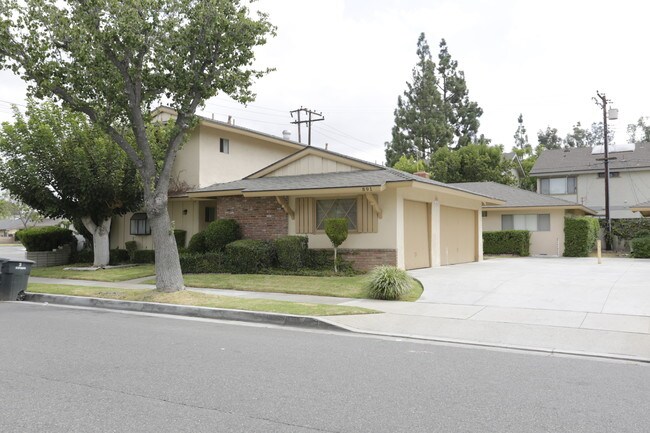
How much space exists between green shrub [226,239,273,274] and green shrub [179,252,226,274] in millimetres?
326

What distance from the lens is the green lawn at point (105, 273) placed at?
17391 millimetres

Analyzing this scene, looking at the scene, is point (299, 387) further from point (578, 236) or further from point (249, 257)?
point (578, 236)

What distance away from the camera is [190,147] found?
21.7 m

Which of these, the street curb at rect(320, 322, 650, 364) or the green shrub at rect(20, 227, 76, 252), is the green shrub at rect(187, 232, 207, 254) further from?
the street curb at rect(320, 322, 650, 364)

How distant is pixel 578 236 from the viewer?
2686 cm

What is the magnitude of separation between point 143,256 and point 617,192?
3184cm

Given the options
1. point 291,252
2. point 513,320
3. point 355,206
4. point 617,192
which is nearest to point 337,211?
point 355,206

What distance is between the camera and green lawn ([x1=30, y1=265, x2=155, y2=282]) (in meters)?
17.4

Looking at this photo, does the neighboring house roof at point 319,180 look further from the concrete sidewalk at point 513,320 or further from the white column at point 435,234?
the concrete sidewalk at point 513,320

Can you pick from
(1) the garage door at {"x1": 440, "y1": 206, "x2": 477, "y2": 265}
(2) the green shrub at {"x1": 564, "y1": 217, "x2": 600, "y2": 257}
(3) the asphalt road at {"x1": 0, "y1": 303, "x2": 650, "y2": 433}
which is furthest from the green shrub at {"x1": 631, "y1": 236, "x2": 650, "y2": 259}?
(3) the asphalt road at {"x1": 0, "y1": 303, "x2": 650, "y2": 433}

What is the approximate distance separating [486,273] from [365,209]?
430 cm

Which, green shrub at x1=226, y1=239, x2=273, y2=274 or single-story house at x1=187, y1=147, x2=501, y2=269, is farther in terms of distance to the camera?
green shrub at x1=226, y1=239, x2=273, y2=274

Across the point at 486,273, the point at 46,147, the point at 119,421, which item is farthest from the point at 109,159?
the point at 119,421

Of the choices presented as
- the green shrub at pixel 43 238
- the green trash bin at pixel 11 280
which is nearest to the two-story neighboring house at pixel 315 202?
the green shrub at pixel 43 238
